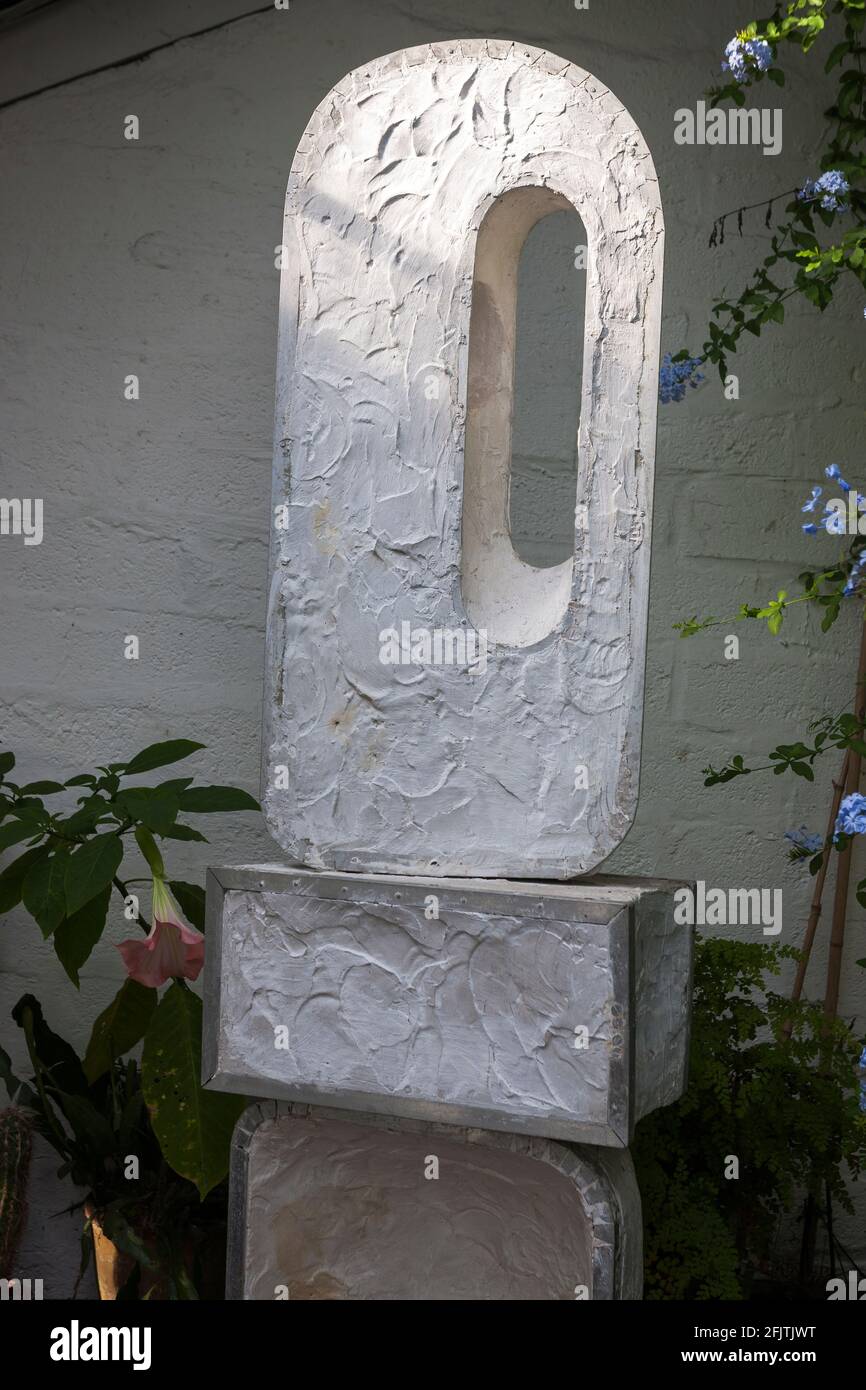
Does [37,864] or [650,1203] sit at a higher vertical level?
[37,864]

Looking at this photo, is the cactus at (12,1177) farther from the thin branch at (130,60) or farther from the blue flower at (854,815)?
the thin branch at (130,60)

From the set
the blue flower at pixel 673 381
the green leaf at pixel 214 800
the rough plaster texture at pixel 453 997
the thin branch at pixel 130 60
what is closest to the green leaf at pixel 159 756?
the green leaf at pixel 214 800

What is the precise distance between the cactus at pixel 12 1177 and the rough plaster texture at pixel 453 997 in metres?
0.74

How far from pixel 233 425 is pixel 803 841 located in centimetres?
119

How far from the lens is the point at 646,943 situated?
1393 millimetres

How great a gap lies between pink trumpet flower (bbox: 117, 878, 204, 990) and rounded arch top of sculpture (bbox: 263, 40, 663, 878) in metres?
0.20

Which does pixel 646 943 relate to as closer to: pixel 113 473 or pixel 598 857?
pixel 598 857

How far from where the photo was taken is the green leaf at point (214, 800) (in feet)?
5.43

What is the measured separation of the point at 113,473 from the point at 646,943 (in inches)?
57.0

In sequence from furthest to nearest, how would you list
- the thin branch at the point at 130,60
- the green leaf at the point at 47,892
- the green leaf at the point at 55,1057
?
the thin branch at the point at 130,60
the green leaf at the point at 55,1057
the green leaf at the point at 47,892

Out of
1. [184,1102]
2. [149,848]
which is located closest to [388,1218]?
[184,1102]

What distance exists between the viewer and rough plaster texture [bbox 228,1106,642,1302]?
150 cm
